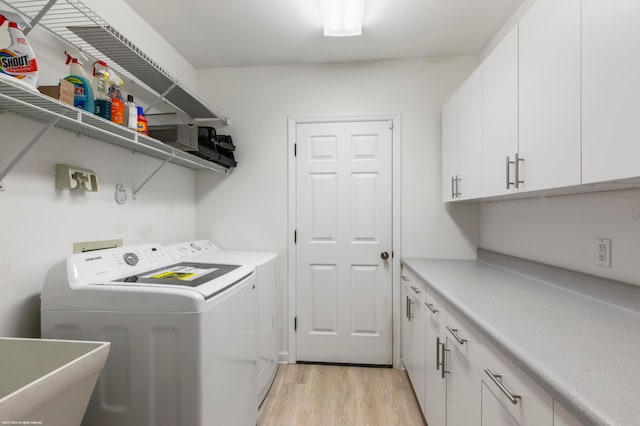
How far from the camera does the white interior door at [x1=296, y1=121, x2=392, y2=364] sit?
2.50 meters

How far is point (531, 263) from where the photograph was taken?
1.71 metres

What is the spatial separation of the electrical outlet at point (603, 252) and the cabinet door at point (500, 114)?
40 cm

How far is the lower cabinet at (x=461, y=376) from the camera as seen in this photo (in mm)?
782

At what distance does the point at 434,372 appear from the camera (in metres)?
1.57

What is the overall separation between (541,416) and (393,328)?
5.98ft

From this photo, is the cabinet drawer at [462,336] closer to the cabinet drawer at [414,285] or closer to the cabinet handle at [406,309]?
the cabinet drawer at [414,285]

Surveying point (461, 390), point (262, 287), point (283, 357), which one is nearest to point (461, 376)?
point (461, 390)

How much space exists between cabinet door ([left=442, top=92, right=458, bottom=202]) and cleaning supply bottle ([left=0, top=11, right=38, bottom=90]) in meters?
2.22

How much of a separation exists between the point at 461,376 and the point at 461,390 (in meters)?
0.05

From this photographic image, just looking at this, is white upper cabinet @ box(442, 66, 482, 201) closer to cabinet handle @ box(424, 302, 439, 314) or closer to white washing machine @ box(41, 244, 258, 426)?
cabinet handle @ box(424, 302, 439, 314)

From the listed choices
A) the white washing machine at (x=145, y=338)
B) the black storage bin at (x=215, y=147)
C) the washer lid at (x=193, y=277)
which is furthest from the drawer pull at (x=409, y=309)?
the black storage bin at (x=215, y=147)

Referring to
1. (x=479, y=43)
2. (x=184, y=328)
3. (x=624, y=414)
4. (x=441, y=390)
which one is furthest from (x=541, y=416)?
(x=479, y=43)

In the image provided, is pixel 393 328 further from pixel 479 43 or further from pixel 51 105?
pixel 51 105

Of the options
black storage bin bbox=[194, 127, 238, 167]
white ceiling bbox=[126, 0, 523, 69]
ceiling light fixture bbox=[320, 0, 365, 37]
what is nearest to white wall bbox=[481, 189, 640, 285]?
white ceiling bbox=[126, 0, 523, 69]
